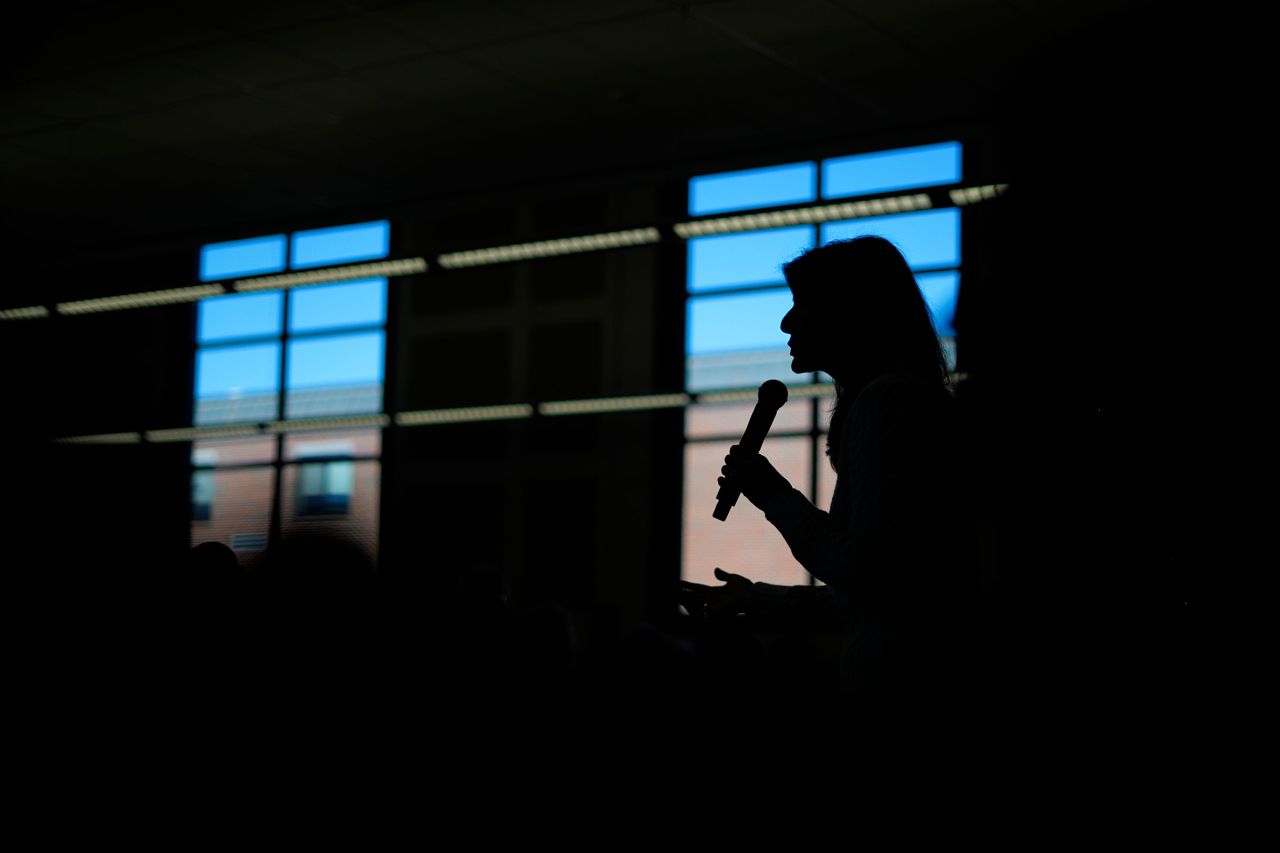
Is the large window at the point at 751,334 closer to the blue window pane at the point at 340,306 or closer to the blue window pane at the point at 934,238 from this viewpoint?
the blue window pane at the point at 934,238

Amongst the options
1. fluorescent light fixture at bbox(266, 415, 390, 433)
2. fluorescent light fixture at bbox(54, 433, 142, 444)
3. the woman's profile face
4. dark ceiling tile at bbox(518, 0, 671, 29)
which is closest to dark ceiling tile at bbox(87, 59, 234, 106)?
dark ceiling tile at bbox(518, 0, 671, 29)

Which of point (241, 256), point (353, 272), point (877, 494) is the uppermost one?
point (241, 256)

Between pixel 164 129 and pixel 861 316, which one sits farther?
pixel 164 129

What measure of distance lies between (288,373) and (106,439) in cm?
161

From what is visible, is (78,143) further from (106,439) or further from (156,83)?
(106,439)

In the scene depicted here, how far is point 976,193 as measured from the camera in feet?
18.7

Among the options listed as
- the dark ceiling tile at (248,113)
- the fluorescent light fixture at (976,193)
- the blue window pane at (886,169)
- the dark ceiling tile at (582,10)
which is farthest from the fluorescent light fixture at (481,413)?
the fluorescent light fixture at (976,193)

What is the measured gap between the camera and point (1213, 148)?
270 inches

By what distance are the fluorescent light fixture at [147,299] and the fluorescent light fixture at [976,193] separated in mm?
3714

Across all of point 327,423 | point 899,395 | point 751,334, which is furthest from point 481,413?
point 899,395

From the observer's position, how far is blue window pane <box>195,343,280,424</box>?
12328mm

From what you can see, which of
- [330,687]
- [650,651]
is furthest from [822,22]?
[330,687]

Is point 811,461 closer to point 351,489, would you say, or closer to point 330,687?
point 351,489

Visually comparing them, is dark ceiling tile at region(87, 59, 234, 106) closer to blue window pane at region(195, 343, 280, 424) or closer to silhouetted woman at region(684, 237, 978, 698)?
blue window pane at region(195, 343, 280, 424)
